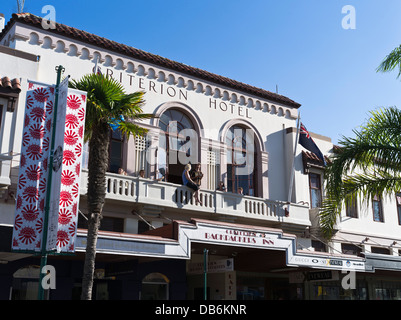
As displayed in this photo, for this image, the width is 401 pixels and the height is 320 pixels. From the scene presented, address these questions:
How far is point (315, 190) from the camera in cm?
2545

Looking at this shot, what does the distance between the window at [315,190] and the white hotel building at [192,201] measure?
53 millimetres

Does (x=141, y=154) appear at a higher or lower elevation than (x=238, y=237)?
higher

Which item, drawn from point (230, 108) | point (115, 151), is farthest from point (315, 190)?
point (115, 151)

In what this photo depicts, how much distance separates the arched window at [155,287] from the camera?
718 inches

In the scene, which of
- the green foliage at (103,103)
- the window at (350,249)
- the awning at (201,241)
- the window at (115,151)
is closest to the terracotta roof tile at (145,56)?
the window at (115,151)

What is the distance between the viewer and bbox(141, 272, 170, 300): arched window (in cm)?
1823

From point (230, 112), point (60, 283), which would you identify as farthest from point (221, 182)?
point (60, 283)

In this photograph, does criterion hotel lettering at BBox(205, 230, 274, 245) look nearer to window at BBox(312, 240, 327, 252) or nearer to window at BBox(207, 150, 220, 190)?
window at BBox(207, 150, 220, 190)

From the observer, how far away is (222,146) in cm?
2269

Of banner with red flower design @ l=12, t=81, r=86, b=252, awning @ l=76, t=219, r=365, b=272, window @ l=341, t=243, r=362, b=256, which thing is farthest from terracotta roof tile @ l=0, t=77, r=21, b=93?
window @ l=341, t=243, r=362, b=256

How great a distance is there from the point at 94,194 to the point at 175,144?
8918mm

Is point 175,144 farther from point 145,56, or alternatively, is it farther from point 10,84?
point 10,84

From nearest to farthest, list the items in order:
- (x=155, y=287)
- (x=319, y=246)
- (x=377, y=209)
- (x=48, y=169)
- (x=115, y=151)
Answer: (x=48, y=169) → (x=155, y=287) → (x=115, y=151) → (x=319, y=246) → (x=377, y=209)

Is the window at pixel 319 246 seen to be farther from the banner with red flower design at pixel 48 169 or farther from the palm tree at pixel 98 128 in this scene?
the banner with red flower design at pixel 48 169
